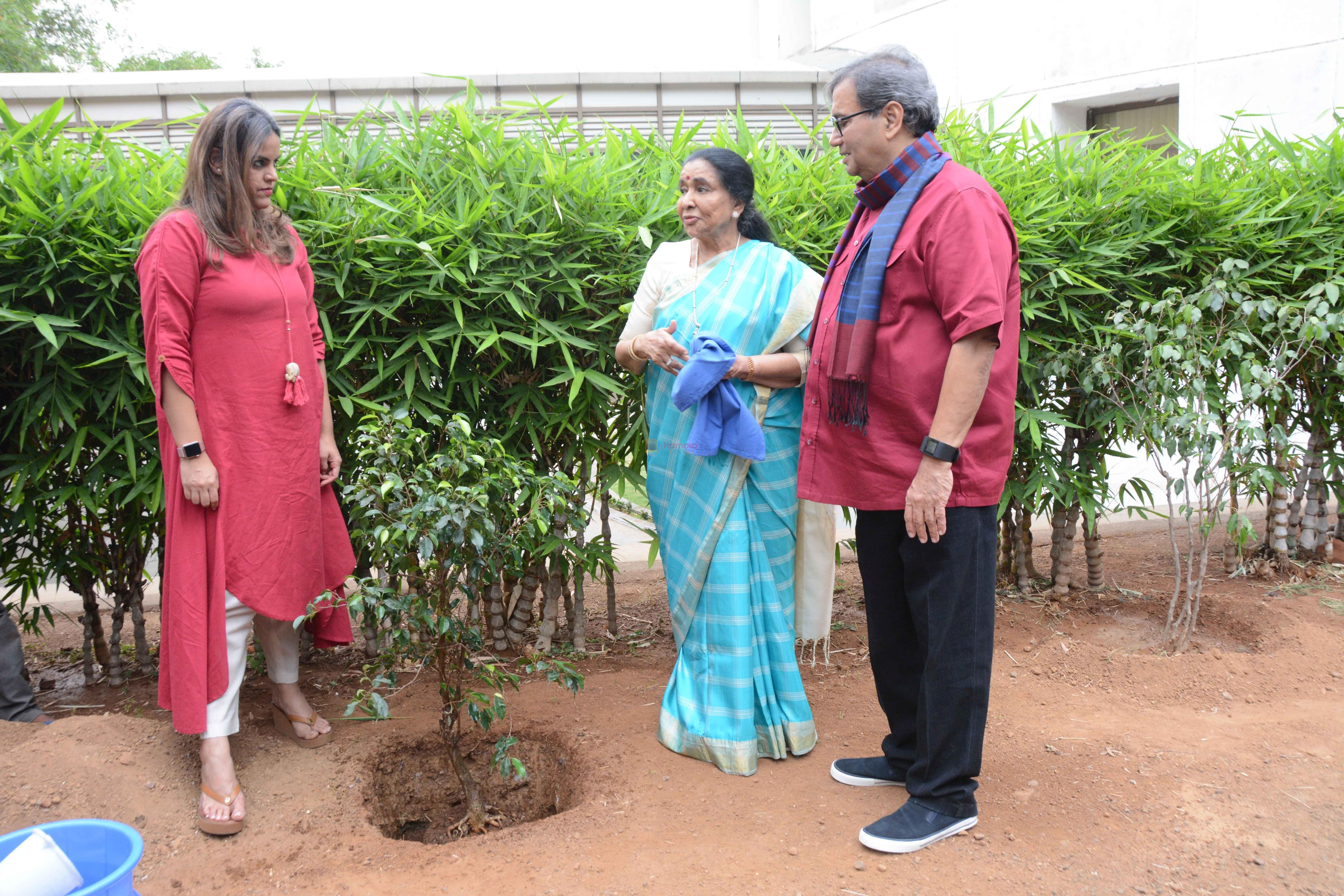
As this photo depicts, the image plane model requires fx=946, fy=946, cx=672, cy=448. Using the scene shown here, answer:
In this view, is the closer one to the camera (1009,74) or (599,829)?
(599,829)

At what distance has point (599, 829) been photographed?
2439 millimetres

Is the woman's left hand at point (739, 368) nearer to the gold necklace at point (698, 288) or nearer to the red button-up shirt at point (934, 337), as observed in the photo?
the gold necklace at point (698, 288)

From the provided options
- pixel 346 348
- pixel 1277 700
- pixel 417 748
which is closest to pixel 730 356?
pixel 346 348

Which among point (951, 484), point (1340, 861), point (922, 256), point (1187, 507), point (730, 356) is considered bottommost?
point (1340, 861)

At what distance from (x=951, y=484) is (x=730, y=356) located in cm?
72

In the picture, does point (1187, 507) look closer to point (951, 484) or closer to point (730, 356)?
point (951, 484)

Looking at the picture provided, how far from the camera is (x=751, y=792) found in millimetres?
2627

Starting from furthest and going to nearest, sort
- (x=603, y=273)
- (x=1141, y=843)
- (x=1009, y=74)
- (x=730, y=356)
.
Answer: (x=1009, y=74), (x=603, y=273), (x=730, y=356), (x=1141, y=843)

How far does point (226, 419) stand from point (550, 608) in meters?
1.47

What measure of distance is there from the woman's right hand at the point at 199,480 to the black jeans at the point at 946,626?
1698 mm

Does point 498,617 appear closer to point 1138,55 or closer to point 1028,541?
point 1028,541

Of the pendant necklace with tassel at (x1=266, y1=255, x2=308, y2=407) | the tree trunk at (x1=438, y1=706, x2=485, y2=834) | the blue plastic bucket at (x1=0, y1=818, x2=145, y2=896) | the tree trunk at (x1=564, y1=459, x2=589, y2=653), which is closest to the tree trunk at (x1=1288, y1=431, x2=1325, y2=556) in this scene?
the tree trunk at (x1=564, y1=459, x2=589, y2=653)

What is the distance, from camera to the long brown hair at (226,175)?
2.40 meters

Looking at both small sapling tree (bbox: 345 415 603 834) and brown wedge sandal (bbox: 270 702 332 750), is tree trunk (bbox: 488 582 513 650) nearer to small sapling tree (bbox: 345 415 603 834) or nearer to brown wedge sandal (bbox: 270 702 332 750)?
small sapling tree (bbox: 345 415 603 834)
